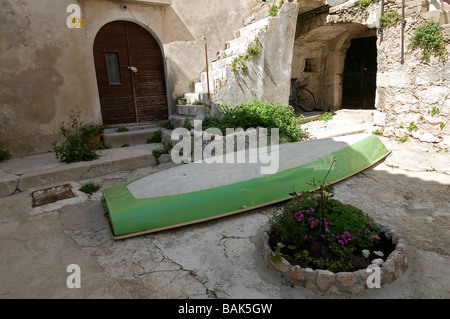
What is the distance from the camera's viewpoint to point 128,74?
570 cm

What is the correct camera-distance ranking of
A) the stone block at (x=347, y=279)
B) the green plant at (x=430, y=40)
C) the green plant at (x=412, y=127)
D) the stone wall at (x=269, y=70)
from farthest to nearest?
1. the stone wall at (x=269, y=70)
2. the green plant at (x=412, y=127)
3. the green plant at (x=430, y=40)
4. the stone block at (x=347, y=279)

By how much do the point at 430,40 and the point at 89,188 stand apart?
535 cm

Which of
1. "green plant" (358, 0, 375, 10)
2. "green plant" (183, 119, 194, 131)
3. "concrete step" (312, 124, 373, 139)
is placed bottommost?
"concrete step" (312, 124, 373, 139)

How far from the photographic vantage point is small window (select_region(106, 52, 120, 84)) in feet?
18.1

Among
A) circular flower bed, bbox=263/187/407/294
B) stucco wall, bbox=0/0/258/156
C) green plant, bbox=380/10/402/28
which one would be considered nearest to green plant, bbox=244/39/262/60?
stucco wall, bbox=0/0/258/156

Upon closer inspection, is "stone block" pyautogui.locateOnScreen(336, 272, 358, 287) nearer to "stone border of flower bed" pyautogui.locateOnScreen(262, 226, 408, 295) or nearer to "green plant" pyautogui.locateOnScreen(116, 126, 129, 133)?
"stone border of flower bed" pyautogui.locateOnScreen(262, 226, 408, 295)

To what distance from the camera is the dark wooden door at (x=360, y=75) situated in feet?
24.9

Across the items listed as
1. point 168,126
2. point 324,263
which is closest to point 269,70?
point 168,126

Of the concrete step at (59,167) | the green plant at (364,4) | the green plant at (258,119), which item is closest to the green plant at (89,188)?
the concrete step at (59,167)

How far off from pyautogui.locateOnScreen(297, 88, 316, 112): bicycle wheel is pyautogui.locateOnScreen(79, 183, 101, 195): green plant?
5630mm

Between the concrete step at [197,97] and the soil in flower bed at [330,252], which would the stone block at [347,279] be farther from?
the concrete step at [197,97]

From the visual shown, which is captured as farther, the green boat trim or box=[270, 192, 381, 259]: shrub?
the green boat trim

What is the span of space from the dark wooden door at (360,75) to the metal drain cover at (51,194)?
714 cm
